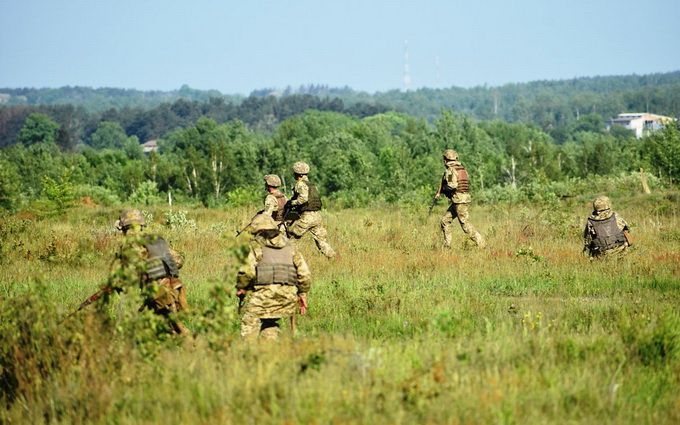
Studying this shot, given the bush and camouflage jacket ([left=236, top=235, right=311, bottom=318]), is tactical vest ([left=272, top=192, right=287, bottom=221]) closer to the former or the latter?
camouflage jacket ([left=236, top=235, right=311, bottom=318])

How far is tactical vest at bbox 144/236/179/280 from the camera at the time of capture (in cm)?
962

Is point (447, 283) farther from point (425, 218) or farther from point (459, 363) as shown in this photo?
point (425, 218)

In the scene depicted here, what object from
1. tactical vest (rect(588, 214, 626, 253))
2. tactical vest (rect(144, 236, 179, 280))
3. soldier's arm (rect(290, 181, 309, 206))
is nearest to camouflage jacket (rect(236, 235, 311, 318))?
tactical vest (rect(144, 236, 179, 280))

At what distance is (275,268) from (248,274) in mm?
280

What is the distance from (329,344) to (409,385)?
4.15ft

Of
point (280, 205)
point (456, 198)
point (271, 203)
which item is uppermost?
point (271, 203)

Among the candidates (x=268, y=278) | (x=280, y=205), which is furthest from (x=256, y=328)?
(x=280, y=205)

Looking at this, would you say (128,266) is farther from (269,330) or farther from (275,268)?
(269,330)

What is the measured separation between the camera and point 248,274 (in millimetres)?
9086

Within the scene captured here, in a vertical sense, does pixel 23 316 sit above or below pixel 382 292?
above

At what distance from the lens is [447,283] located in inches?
540

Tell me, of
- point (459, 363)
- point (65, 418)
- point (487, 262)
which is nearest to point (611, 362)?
point (459, 363)

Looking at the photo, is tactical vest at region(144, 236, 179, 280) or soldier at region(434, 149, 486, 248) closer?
tactical vest at region(144, 236, 179, 280)

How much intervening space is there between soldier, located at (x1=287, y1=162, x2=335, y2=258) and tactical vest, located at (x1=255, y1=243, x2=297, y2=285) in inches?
241
